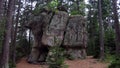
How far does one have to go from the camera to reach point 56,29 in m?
20.5

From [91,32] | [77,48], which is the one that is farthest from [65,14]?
[91,32]

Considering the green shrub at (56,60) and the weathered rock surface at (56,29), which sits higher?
the weathered rock surface at (56,29)

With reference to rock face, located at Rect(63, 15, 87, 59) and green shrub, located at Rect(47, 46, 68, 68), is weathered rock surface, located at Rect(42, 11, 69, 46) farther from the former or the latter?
green shrub, located at Rect(47, 46, 68, 68)

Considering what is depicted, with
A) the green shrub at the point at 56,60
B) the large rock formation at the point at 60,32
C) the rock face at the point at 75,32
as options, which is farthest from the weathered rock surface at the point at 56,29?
the green shrub at the point at 56,60

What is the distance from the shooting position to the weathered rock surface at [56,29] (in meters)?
Result: 19.9

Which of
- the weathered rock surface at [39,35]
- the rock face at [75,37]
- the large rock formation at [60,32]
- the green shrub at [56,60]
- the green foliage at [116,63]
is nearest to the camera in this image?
the green shrub at [56,60]

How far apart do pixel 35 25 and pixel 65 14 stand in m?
3.58

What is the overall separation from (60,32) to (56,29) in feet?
1.82

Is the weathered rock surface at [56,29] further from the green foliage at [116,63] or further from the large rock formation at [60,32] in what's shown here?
the green foliage at [116,63]

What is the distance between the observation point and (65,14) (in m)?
21.4

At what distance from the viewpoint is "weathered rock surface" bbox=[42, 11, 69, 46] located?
1991 cm

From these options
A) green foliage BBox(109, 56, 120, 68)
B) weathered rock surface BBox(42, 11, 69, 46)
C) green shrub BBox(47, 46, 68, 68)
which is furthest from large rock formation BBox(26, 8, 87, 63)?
green shrub BBox(47, 46, 68, 68)

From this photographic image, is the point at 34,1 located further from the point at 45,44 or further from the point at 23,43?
the point at 45,44

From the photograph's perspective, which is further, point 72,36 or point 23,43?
point 23,43
